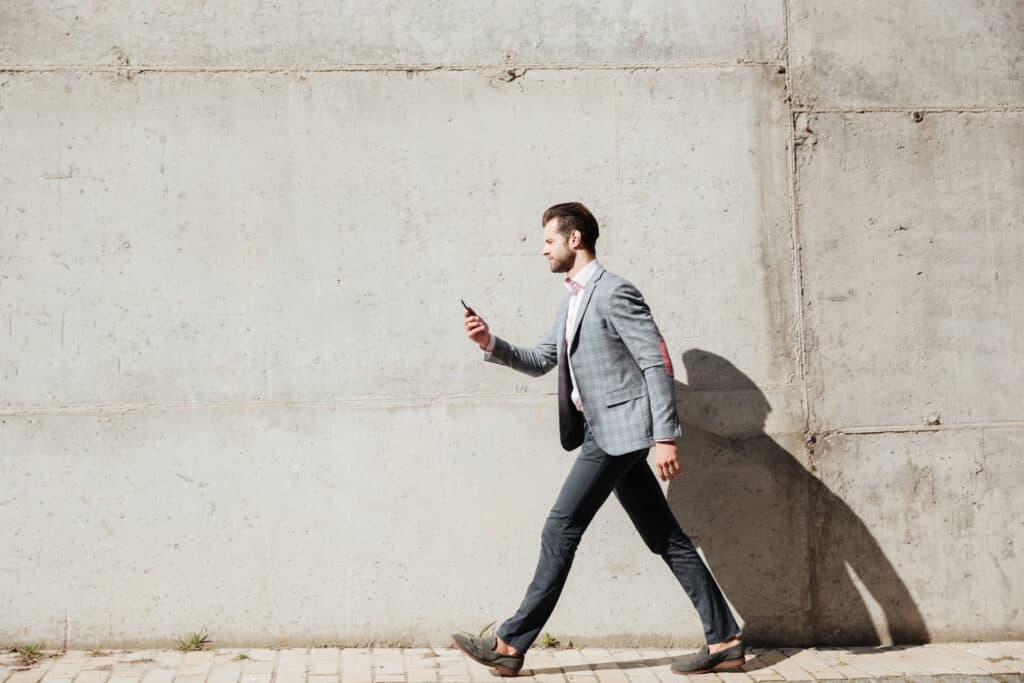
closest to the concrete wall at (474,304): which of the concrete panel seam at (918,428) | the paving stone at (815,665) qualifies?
the concrete panel seam at (918,428)

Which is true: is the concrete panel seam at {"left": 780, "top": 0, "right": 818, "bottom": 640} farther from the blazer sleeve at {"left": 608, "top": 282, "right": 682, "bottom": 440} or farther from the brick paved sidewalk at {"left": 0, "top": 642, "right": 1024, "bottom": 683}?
the blazer sleeve at {"left": 608, "top": 282, "right": 682, "bottom": 440}

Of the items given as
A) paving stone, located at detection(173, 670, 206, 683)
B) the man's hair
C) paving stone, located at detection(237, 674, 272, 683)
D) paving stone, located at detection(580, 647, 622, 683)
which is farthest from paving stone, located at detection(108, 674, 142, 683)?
the man's hair

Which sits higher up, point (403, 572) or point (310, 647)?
point (403, 572)

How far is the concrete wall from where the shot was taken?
18.3 feet

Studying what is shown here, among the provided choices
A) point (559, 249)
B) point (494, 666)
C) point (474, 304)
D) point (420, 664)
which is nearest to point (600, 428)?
point (559, 249)

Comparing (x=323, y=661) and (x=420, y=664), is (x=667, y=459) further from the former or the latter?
(x=323, y=661)

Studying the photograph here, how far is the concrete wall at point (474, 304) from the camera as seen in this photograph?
5582 millimetres

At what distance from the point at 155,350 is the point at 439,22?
222 cm

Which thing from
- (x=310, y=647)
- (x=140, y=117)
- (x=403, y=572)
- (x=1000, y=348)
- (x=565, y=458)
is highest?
(x=140, y=117)

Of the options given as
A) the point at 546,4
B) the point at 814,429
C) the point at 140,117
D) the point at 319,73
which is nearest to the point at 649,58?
the point at 546,4

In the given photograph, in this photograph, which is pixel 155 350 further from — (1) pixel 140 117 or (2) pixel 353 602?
(2) pixel 353 602

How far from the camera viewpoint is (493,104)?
5.77m

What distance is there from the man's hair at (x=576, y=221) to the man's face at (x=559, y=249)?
2 centimetres

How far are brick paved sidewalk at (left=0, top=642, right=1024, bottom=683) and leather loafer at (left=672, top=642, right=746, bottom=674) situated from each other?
0.14 ft
